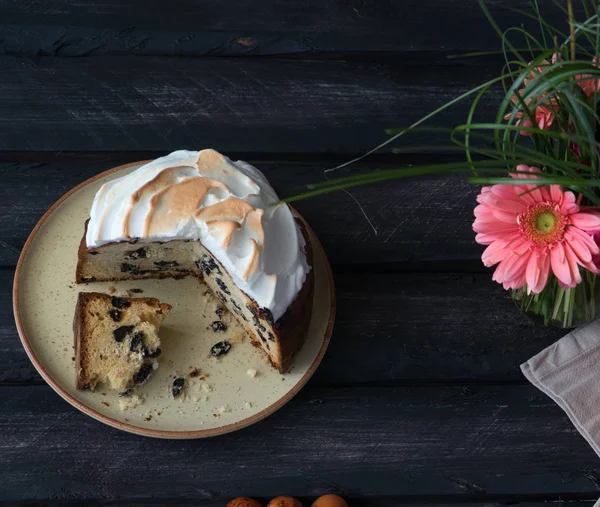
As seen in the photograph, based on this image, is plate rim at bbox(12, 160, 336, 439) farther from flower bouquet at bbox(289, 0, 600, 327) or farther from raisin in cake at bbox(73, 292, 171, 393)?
flower bouquet at bbox(289, 0, 600, 327)

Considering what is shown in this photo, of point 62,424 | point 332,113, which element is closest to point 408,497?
point 62,424

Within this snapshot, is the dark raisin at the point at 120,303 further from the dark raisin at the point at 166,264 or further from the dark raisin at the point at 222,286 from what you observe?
the dark raisin at the point at 222,286

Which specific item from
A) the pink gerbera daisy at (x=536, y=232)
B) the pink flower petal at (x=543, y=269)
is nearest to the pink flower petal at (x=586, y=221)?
the pink gerbera daisy at (x=536, y=232)

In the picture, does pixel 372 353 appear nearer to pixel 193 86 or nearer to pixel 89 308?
pixel 89 308

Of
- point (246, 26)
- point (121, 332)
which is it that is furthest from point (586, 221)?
point (246, 26)

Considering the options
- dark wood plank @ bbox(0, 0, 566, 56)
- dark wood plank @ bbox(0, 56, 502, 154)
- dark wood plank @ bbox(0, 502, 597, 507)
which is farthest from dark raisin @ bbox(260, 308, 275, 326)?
dark wood plank @ bbox(0, 0, 566, 56)
